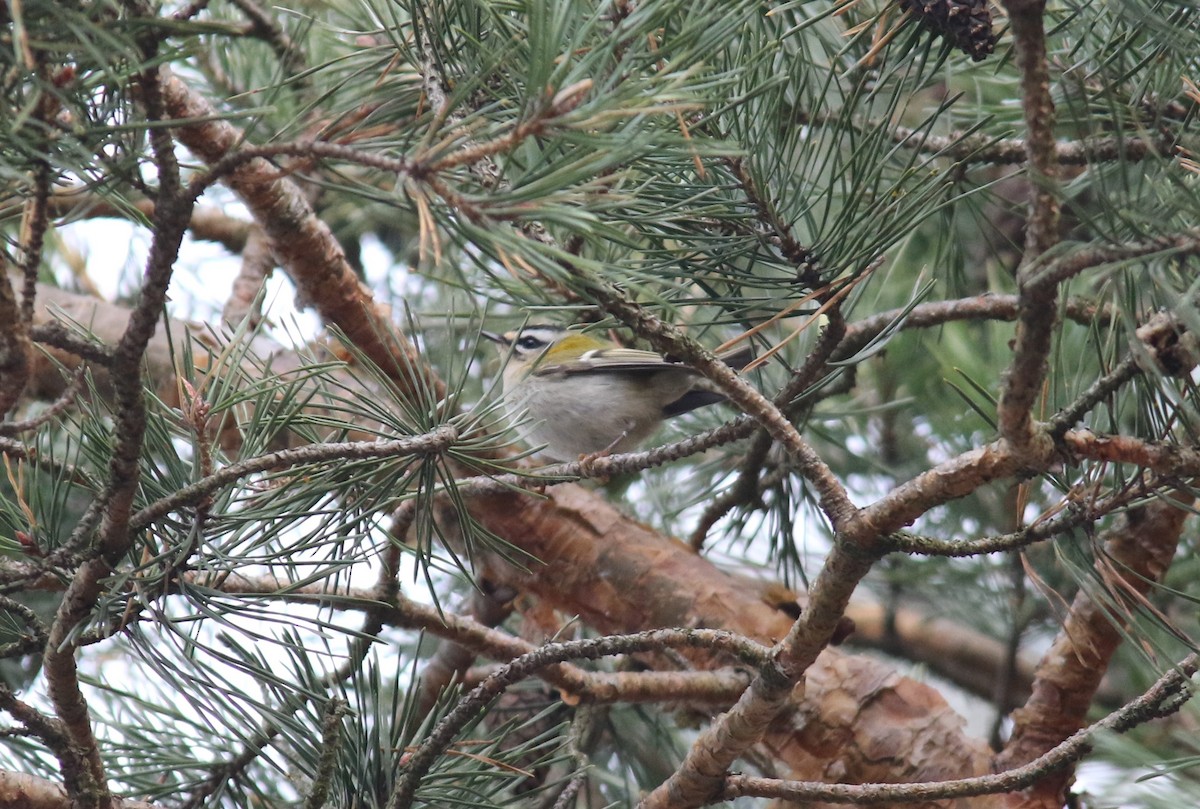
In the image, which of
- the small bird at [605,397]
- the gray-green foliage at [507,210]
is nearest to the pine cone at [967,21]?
the gray-green foliage at [507,210]

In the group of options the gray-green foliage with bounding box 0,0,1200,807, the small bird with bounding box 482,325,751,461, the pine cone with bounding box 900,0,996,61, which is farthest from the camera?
the small bird with bounding box 482,325,751,461

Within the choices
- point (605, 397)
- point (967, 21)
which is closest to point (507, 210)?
point (967, 21)

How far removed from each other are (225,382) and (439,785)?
651 mm

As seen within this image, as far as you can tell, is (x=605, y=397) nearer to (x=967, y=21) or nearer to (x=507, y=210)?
(x=967, y=21)

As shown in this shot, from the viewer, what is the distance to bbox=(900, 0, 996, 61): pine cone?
126 cm

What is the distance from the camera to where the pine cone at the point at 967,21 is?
126 centimetres

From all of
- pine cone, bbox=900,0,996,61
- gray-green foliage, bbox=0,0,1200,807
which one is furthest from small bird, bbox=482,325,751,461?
pine cone, bbox=900,0,996,61

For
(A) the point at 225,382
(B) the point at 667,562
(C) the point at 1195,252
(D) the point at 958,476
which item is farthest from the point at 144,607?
(B) the point at 667,562

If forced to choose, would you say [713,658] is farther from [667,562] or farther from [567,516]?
[567,516]

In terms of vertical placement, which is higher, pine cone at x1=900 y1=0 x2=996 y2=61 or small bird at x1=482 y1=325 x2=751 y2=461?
small bird at x1=482 y1=325 x2=751 y2=461

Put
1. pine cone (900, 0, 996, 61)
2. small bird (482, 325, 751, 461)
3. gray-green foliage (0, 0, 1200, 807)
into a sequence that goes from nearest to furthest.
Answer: gray-green foliage (0, 0, 1200, 807)
pine cone (900, 0, 996, 61)
small bird (482, 325, 751, 461)

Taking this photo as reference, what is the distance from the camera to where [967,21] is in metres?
1.27

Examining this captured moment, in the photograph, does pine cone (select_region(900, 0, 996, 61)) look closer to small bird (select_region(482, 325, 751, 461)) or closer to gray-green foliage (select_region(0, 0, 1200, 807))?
gray-green foliage (select_region(0, 0, 1200, 807))

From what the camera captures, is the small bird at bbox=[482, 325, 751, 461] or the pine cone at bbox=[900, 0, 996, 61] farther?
the small bird at bbox=[482, 325, 751, 461]
